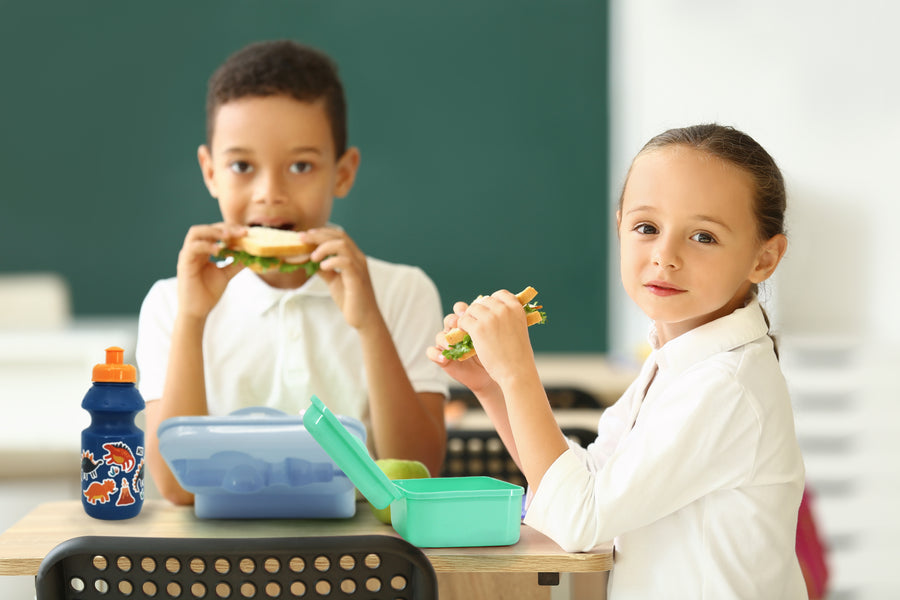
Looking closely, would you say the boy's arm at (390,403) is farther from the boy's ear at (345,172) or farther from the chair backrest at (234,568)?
the chair backrest at (234,568)

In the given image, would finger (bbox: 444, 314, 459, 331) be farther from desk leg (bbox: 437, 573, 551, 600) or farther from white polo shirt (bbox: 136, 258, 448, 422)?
white polo shirt (bbox: 136, 258, 448, 422)

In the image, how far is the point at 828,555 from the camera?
8.67 ft

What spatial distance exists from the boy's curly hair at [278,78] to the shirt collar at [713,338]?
854 millimetres

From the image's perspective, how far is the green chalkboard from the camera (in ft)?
17.6

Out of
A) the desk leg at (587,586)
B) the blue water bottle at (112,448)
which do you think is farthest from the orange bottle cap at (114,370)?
the desk leg at (587,586)

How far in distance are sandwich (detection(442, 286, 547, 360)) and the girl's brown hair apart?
240mm

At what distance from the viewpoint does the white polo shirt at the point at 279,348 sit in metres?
1.68

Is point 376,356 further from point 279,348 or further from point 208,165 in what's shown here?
point 208,165

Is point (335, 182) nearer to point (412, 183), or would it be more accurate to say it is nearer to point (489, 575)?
point (489, 575)

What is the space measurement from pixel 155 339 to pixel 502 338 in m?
0.77

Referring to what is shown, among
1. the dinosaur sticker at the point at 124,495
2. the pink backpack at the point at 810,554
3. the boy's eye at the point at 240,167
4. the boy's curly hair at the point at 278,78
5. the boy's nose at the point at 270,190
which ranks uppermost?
the boy's curly hair at the point at 278,78

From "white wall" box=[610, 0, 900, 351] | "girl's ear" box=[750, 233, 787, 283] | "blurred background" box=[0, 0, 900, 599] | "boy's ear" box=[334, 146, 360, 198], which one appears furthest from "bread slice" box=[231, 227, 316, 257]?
"blurred background" box=[0, 0, 900, 599]

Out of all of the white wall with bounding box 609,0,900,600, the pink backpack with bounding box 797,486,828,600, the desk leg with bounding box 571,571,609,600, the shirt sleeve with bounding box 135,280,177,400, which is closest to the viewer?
the shirt sleeve with bounding box 135,280,177,400

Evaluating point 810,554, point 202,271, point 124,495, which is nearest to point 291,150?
point 202,271
